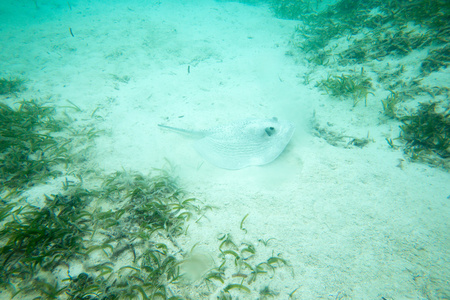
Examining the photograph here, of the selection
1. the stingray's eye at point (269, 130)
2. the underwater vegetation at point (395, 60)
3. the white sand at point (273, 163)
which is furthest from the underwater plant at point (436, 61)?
the stingray's eye at point (269, 130)

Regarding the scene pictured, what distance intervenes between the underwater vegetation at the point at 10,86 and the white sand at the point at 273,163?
408 millimetres

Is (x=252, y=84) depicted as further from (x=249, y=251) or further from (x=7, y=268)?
(x=7, y=268)

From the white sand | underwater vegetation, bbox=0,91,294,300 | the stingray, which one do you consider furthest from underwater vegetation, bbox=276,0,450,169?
underwater vegetation, bbox=0,91,294,300

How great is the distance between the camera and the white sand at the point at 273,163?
2270 mm

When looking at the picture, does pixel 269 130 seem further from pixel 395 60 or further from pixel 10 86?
pixel 10 86

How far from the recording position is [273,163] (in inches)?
140

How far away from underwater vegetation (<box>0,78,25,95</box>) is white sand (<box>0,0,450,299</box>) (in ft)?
1.34

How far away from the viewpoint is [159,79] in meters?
6.41

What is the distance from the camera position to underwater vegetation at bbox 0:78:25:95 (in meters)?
5.55

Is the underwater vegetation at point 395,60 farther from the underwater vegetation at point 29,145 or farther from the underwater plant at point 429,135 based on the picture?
the underwater vegetation at point 29,145

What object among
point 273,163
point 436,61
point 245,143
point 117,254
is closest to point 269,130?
point 245,143

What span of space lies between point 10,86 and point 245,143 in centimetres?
822

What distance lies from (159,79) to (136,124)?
8.36ft

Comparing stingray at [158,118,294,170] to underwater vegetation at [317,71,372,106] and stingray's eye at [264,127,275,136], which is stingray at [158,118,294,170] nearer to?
stingray's eye at [264,127,275,136]
